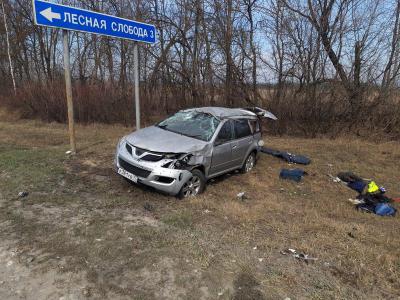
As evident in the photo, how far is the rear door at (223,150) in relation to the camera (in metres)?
6.41

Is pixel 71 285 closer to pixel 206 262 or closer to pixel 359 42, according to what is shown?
pixel 206 262

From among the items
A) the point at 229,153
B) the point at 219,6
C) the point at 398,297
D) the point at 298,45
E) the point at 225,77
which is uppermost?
the point at 219,6

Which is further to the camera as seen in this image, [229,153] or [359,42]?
[359,42]

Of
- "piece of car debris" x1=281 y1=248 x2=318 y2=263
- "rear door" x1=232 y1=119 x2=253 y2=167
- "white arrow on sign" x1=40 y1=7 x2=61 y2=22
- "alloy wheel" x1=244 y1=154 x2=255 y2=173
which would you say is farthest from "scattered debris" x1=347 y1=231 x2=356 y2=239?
"white arrow on sign" x1=40 y1=7 x2=61 y2=22

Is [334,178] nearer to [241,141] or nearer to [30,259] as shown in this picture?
[241,141]

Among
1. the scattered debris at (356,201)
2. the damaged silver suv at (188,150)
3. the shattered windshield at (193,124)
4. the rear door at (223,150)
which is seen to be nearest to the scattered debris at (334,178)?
the scattered debris at (356,201)

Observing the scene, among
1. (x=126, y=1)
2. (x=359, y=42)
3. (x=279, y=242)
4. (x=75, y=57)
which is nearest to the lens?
(x=279, y=242)

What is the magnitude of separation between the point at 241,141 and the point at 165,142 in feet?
6.92

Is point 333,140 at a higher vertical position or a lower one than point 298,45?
lower

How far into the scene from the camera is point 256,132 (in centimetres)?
805

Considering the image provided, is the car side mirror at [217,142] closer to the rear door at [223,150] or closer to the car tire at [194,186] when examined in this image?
the rear door at [223,150]

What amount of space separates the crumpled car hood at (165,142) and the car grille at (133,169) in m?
0.36

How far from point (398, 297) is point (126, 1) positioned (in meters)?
17.6

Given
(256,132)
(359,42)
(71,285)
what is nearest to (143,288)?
(71,285)
